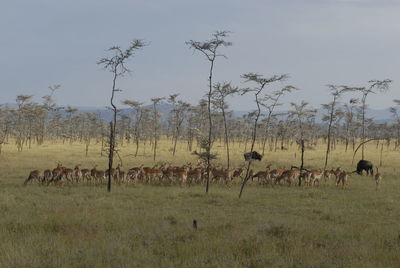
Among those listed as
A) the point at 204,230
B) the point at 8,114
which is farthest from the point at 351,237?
the point at 8,114

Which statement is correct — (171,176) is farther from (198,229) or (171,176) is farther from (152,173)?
(198,229)

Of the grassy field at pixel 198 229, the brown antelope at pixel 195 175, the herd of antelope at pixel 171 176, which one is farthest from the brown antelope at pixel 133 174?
the grassy field at pixel 198 229

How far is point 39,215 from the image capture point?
1168 centimetres

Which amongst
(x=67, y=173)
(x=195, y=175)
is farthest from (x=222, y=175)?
(x=67, y=173)

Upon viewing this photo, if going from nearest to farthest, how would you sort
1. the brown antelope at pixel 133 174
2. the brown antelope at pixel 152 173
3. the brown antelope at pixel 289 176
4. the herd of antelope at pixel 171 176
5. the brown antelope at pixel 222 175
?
the herd of antelope at pixel 171 176
the brown antelope at pixel 289 176
the brown antelope at pixel 133 174
the brown antelope at pixel 152 173
the brown antelope at pixel 222 175

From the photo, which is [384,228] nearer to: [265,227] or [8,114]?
[265,227]

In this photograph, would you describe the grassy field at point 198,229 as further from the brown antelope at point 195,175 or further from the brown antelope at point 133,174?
the brown antelope at point 195,175

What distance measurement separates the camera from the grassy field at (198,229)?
7.37 m

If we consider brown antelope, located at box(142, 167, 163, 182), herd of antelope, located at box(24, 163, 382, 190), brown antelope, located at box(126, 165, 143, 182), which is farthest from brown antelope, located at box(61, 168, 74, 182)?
brown antelope, located at box(142, 167, 163, 182)

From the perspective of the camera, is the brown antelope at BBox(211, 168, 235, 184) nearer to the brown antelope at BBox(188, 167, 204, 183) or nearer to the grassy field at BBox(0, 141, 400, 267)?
the brown antelope at BBox(188, 167, 204, 183)

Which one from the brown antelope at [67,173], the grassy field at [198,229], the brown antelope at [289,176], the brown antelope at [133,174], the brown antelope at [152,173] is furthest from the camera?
the brown antelope at [152,173]

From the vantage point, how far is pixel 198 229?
1019cm

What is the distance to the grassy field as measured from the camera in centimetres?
737

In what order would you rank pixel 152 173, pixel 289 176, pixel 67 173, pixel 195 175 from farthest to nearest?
pixel 152 173
pixel 195 175
pixel 289 176
pixel 67 173
